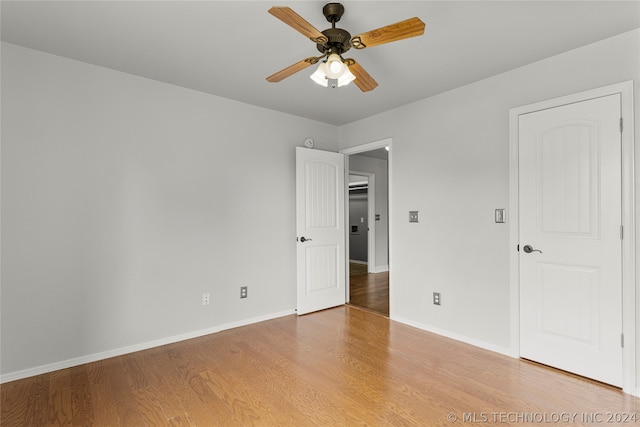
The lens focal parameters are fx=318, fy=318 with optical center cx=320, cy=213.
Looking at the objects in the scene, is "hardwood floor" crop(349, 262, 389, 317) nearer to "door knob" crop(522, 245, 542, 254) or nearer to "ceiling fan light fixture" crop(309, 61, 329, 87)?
"door knob" crop(522, 245, 542, 254)

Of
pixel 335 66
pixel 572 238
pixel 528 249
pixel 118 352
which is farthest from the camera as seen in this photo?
pixel 118 352

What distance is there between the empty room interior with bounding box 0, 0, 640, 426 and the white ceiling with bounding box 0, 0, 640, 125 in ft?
0.06

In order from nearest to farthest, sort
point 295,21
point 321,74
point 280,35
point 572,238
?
point 295,21 → point 321,74 → point 280,35 → point 572,238

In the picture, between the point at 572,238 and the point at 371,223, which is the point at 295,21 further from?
the point at 371,223

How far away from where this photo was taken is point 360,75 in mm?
2154

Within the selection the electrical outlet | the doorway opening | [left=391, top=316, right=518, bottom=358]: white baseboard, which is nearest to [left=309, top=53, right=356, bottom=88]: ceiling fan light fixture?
the electrical outlet

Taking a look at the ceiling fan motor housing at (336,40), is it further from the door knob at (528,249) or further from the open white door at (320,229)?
the door knob at (528,249)

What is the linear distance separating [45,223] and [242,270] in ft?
5.87

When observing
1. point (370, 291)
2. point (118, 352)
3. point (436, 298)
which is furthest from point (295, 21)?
point (370, 291)

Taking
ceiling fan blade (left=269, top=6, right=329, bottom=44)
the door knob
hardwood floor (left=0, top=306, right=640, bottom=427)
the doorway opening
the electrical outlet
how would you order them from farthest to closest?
1. the doorway opening
2. the electrical outlet
3. the door knob
4. hardwood floor (left=0, top=306, right=640, bottom=427)
5. ceiling fan blade (left=269, top=6, right=329, bottom=44)

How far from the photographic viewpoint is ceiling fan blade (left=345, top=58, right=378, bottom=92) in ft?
6.66

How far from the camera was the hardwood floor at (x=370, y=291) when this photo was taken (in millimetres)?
4348

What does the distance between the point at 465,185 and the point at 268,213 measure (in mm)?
2194

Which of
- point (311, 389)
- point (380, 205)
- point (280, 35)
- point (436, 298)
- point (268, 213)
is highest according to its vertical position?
point (280, 35)
